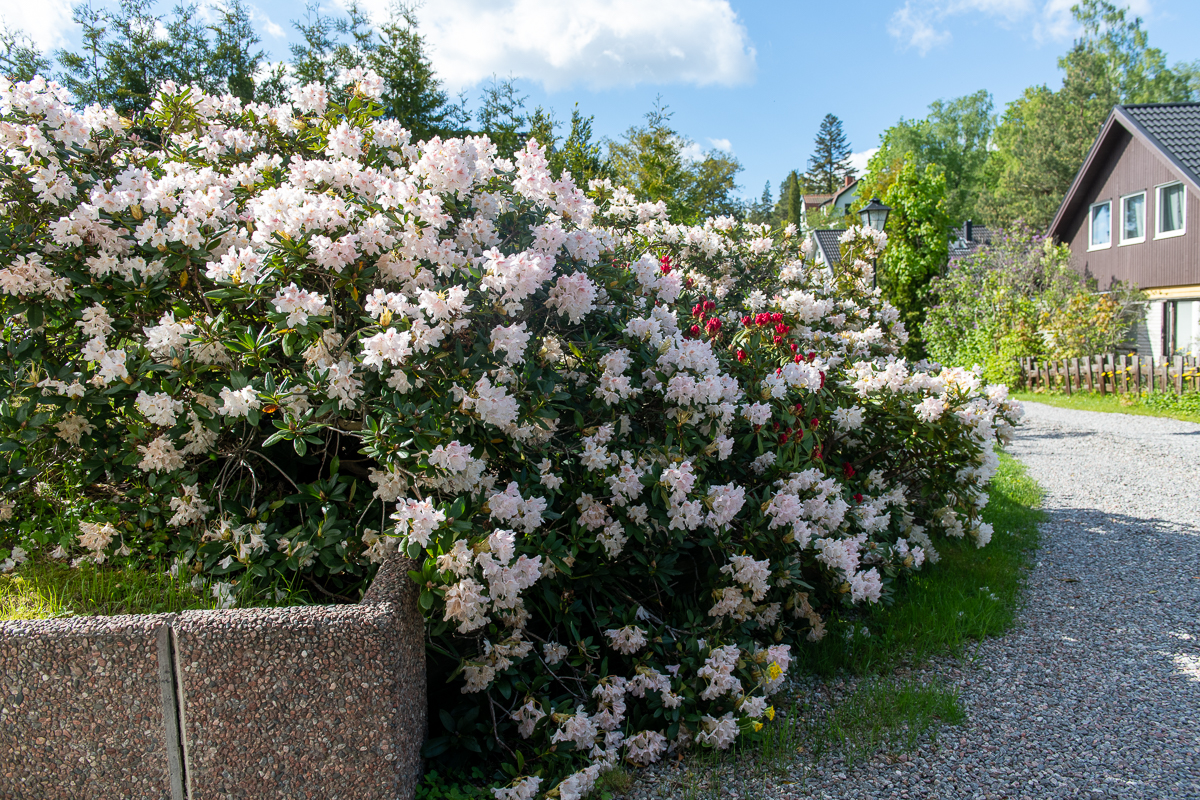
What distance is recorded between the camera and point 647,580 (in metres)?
3.21

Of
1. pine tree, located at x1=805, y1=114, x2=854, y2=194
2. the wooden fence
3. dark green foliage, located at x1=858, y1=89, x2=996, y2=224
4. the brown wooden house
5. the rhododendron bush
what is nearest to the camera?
the rhododendron bush

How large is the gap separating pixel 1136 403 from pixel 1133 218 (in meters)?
7.77

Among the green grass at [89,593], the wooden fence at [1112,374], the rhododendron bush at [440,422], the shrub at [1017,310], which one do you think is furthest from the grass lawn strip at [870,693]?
the shrub at [1017,310]

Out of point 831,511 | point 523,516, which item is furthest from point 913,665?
point 523,516

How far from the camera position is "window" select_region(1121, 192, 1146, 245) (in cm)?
1728

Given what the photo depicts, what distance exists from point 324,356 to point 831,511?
92.7 inches

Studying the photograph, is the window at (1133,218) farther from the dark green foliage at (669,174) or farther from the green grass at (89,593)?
the green grass at (89,593)

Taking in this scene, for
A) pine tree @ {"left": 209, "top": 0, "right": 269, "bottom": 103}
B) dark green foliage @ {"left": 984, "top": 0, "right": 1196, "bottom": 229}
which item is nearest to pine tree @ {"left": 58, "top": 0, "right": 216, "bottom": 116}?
pine tree @ {"left": 209, "top": 0, "right": 269, "bottom": 103}

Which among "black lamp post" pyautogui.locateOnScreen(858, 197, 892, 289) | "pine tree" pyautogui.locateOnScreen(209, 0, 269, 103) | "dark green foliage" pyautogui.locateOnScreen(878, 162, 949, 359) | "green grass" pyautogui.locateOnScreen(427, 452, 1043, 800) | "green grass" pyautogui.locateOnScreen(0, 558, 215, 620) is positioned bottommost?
"green grass" pyautogui.locateOnScreen(427, 452, 1043, 800)

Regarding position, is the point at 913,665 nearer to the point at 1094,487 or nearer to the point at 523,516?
the point at 523,516

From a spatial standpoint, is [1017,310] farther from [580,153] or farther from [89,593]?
[89,593]

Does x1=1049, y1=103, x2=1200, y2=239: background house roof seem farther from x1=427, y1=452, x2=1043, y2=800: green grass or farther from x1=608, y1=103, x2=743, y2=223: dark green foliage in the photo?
x1=427, y1=452, x2=1043, y2=800: green grass

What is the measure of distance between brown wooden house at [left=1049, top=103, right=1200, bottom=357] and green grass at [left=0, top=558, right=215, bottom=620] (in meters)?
18.0

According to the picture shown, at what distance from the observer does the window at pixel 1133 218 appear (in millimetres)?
17281
